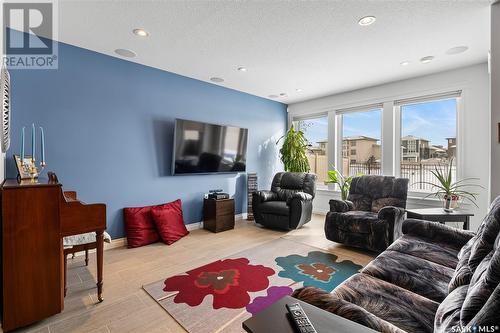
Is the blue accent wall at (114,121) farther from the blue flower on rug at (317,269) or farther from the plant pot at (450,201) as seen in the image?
the plant pot at (450,201)

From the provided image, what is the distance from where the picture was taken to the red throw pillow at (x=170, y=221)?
3.39 meters

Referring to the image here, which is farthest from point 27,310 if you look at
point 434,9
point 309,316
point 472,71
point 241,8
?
point 472,71

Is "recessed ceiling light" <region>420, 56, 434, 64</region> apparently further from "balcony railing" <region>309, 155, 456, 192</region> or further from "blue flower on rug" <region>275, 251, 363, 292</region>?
"blue flower on rug" <region>275, 251, 363, 292</region>

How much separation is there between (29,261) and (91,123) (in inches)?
74.7

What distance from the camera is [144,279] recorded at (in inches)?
93.0

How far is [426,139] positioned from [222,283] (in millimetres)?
3997

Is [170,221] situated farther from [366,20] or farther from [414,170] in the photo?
[414,170]

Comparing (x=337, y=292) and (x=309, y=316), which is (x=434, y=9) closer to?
(x=337, y=292)

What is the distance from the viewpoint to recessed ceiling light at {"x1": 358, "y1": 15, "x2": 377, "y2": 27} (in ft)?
7.70

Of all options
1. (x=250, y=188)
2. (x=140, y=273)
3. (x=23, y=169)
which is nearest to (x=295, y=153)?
(x=250, y=188)

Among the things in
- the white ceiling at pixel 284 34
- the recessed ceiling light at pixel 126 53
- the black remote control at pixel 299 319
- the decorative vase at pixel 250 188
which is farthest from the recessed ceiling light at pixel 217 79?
the black remote control at pixel 299 319

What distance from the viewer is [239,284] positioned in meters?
2.26

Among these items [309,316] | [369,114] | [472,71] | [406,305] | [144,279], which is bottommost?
[144,279]

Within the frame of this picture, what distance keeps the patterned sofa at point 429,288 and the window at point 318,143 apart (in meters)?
3.35
